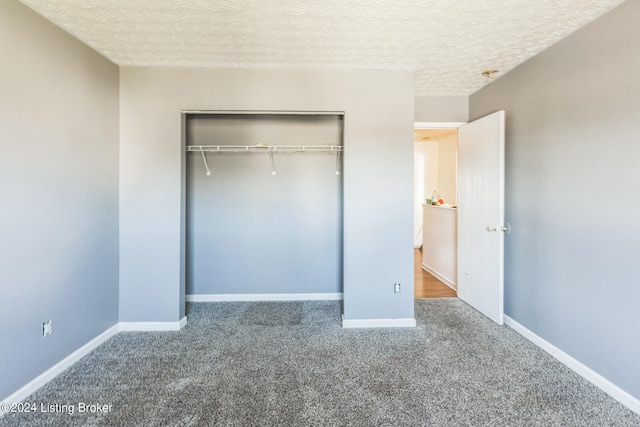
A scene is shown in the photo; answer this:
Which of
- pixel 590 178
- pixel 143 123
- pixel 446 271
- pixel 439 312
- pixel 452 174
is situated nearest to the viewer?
pixel 590 178

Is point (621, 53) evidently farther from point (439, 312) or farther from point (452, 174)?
point (452, 174)

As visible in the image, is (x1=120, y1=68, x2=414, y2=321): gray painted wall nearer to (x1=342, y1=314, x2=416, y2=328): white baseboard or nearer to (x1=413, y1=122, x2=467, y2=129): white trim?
(x1=342, y1=314, x2=416, y2=328): white baseboard

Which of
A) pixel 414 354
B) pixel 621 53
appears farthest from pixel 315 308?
pixel 621 53

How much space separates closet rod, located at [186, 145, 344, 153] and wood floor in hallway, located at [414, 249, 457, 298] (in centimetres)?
220

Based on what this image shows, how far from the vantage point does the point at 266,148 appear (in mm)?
3402

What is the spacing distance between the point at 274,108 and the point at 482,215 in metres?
2.45

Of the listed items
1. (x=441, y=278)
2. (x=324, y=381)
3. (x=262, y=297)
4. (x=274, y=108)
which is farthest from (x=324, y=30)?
(x=441, y=278)

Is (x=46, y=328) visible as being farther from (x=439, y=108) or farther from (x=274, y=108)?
(x=439, y=108)

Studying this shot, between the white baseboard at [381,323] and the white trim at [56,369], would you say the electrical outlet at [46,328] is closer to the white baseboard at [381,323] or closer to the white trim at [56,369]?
the white trim at [56,369]

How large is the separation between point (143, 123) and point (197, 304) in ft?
6.76

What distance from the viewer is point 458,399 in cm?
185

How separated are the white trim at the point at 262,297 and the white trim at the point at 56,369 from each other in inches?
36.8

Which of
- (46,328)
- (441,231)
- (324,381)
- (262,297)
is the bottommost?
(324,381)

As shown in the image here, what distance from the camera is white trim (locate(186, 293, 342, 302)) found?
11.4 feet
